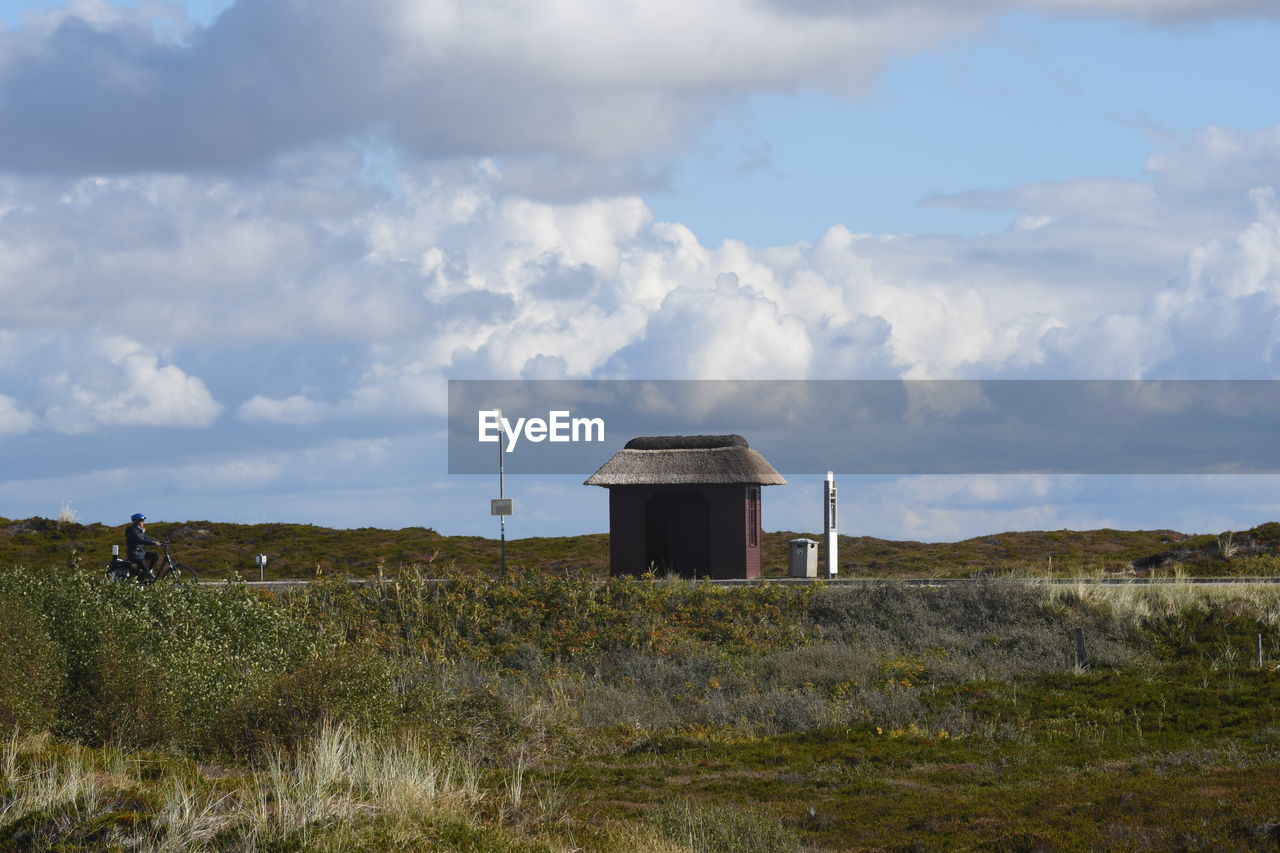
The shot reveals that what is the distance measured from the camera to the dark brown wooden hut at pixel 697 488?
38094mm

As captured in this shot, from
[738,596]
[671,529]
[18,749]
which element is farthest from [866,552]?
[18,749]

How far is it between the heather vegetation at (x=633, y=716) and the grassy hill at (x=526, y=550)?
9.90 m

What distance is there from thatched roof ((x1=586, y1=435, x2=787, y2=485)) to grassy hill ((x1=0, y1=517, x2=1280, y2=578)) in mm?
5535

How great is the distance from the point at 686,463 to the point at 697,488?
0.86 m

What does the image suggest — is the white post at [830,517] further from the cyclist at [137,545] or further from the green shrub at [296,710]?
the green shrub at [296,710]

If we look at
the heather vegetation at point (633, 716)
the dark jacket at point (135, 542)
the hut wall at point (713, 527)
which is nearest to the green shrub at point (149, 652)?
the heather vegetation at point (633, 716)

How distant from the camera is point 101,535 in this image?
5472 centimetres

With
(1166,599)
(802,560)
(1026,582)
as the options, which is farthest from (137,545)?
(1166,599)

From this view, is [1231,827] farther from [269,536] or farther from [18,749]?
[269,536]

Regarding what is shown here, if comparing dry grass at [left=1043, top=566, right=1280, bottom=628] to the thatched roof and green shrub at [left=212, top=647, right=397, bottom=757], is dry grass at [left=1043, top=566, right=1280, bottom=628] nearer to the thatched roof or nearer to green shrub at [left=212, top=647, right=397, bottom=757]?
the thatched roof

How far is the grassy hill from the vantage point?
41469mm

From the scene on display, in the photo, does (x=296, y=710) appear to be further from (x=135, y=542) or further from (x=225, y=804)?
(x=135, y=542)

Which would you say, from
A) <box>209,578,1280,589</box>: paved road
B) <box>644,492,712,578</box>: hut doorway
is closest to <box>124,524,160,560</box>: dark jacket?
Result: <box>209,578,1280,589</box>: paved road

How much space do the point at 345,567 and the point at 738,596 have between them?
2176cm
